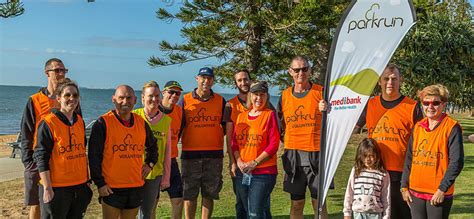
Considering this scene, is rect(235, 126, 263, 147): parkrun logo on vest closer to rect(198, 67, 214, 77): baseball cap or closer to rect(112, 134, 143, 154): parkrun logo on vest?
rect(198, 67, 214, 77): baseball cap

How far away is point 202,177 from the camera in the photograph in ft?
17.5

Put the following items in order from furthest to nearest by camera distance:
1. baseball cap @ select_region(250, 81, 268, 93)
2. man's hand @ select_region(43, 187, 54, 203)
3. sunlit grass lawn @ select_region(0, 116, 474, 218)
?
sunlit grass lawn @ select_region(0, 116, 474, 218) < baseball cap @ select_region(250, 81, 268, 93) < man's hand @ select_region(43, 187, 54, 203)

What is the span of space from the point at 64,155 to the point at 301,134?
2111 mm

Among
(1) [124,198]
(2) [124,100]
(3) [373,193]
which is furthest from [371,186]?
(2) [124,100]

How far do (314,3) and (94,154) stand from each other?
6830mm

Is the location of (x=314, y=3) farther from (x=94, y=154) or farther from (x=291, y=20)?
(x=94, y=154)

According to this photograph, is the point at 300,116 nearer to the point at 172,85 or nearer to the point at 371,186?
the point at 371,186

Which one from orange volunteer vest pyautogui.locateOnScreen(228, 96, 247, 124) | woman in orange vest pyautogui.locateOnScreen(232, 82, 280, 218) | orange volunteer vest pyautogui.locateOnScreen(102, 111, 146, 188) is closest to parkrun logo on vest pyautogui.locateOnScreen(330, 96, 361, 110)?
woman in orange vest pyautogui.locateOnScreen(232, 82, 280, 218)

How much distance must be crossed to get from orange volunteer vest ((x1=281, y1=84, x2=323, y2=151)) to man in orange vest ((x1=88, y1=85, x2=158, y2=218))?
1.42m

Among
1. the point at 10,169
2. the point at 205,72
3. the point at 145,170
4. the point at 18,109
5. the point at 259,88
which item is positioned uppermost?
the point at 18,109

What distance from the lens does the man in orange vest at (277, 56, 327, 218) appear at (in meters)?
4.73

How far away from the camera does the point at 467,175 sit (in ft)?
32.8

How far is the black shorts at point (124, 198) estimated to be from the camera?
403 centimetres

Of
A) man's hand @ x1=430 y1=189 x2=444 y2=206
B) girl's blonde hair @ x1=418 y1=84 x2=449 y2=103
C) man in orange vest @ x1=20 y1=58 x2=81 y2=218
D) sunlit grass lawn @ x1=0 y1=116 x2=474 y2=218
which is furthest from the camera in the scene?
sunlit grass lawn @ x1=0 y1=116 x2=474 y2=218
